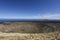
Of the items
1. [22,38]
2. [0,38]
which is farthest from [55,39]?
[0,38]

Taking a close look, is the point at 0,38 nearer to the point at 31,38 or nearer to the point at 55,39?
the point at 31,38

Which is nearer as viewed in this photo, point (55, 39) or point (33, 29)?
point (55, 39)

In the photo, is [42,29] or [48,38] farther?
[42,29]

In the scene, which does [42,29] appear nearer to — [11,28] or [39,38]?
[11,28]

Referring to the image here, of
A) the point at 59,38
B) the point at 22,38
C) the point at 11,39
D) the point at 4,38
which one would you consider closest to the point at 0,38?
the point at 4,38

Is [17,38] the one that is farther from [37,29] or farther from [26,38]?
[37,29]

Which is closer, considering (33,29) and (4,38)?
(4,38)

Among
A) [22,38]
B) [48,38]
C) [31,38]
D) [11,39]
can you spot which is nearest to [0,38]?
[11,39]
